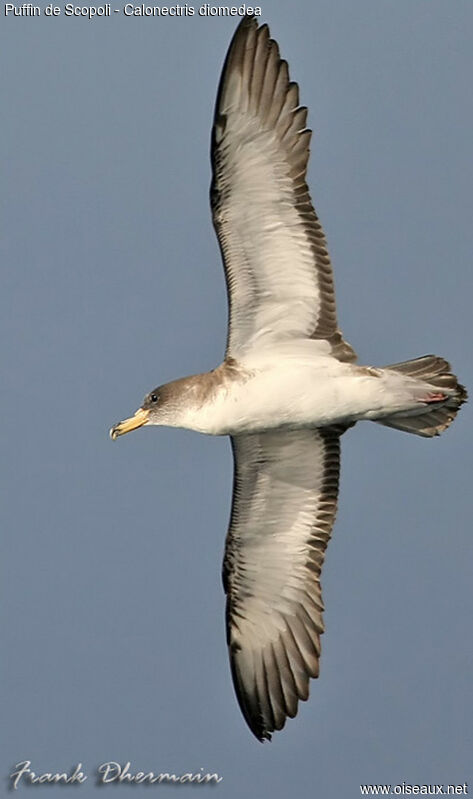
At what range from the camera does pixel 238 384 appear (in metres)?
13.4

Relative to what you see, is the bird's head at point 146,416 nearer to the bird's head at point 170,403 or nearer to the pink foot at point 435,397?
the bird's head at point 170,403

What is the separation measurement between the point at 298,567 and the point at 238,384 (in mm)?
2086

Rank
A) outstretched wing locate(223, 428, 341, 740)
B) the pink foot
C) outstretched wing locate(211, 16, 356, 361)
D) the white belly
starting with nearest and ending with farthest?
outstretched wing locate(211, 16, 356, 361) → the white belly → the pink foot → outstretched wing locate(223, 428, 341, 740)

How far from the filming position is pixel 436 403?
45.3 ft

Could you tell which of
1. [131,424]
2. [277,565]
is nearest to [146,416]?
[131,424]

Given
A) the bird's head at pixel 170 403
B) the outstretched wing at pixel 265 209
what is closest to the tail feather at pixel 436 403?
the outstretched wing at pixel 265 209

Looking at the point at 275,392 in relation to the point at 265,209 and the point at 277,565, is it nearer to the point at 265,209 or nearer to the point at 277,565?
the point at 265,209

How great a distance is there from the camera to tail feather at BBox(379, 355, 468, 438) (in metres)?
13.8

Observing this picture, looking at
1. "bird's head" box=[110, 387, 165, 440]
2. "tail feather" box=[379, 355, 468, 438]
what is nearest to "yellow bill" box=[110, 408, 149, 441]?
"bird's head" box=[110, 387, 165, 440]

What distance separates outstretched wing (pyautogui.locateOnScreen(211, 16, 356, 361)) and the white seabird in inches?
0.4

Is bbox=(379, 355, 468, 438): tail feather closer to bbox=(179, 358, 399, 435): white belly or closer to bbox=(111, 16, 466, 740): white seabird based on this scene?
bbox=(111, 16, 466, 740): white seabird

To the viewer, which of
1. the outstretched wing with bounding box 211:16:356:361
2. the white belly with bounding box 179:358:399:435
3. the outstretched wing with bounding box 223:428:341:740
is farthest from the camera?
the outstretched wing with bounding box 223:428:341:740

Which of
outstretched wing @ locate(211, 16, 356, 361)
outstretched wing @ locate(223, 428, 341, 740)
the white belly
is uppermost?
outstretched wing @ locate(211, 16, 356, 361)

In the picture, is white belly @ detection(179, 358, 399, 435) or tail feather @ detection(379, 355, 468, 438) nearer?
white belly @ detection(179, 358, 399, 435)
